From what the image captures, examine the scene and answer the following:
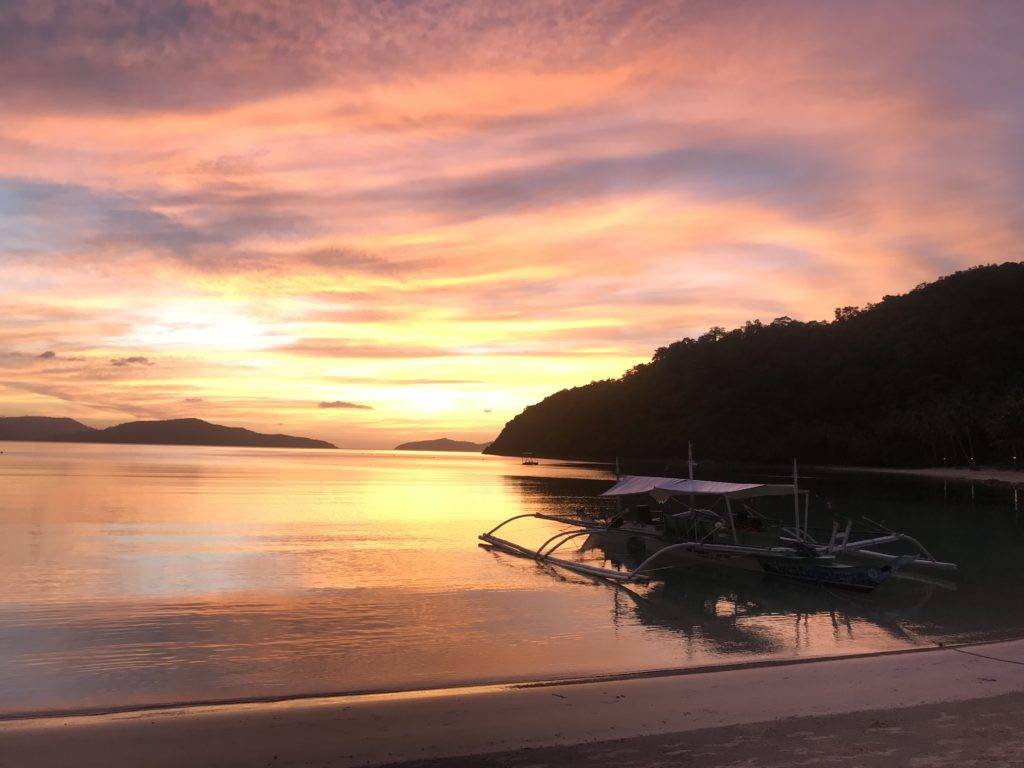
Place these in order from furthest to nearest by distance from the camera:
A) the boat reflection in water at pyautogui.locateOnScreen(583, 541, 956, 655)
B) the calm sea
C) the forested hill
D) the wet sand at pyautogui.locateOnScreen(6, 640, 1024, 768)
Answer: the forested hill → the boat reflection in water at pyautogui.locateOnScreen(583, 541, 956, 655) → the calm sea → the wet sand at pyautogui.locateOnScreen(6, 640, 1024, 768)

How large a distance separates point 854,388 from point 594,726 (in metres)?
133

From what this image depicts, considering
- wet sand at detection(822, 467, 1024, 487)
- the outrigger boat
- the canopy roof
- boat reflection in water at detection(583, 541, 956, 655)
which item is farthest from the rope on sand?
wet sand at detection(822, 467, 1024, 487)

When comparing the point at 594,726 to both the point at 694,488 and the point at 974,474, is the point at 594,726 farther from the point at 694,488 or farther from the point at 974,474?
the point at 974,474

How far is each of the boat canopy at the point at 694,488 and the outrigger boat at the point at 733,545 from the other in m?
0.03

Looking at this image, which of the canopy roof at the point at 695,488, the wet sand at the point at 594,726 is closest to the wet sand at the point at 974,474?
the canopy roof at the point at 695,488

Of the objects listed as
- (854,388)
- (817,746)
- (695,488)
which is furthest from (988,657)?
(854,388)

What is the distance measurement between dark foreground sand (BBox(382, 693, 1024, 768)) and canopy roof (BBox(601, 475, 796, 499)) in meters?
13.0

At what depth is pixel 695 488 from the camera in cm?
2464

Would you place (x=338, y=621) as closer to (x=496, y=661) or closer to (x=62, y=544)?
(x=496, y=661)

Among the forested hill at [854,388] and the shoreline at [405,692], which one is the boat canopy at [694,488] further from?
the forested hill at [854,388]

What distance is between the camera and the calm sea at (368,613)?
11.9m

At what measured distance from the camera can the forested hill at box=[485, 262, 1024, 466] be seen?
104562 millimetres

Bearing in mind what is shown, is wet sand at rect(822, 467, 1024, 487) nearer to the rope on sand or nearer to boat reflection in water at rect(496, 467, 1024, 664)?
boat reflection in water at rect(496, 467, 1024, 664)

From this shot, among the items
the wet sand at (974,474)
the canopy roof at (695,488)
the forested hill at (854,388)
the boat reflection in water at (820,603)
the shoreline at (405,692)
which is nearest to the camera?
the shoreline at (405,692)
